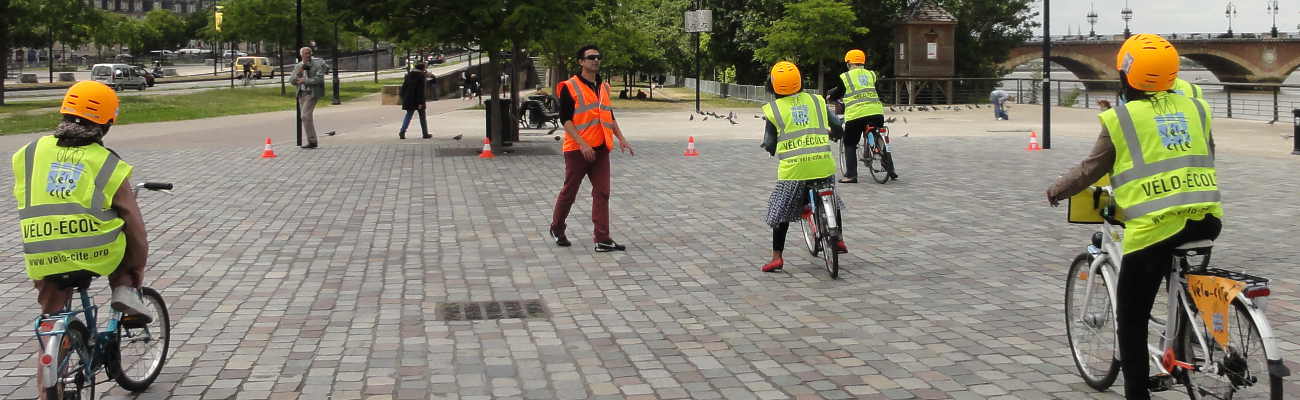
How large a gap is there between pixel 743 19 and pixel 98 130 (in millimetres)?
50455

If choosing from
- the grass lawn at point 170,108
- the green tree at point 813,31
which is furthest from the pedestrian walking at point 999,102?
the grass lawn at point 170,108

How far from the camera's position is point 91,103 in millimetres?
4988

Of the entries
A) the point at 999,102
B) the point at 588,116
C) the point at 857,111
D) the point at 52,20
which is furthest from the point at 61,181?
the point at 52,20

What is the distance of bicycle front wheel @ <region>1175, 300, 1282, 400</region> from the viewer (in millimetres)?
4309

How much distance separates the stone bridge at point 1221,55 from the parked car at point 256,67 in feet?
140

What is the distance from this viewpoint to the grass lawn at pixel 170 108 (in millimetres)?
30545

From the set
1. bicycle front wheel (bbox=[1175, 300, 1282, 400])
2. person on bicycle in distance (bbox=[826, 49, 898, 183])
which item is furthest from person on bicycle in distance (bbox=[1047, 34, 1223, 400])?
person on bicycle in distance (bbox=[826, 49, 898, 183])

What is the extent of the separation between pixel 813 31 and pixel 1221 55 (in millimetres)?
46414

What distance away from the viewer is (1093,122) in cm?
3078

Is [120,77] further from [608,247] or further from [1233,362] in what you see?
[1233,362]

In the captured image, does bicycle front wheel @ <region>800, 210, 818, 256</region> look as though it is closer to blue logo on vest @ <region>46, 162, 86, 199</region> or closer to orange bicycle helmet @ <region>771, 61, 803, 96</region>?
orange bicycle helmet @ <region>771, 61, 803, 96</region>

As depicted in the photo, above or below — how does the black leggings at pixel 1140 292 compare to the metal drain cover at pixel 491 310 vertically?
above

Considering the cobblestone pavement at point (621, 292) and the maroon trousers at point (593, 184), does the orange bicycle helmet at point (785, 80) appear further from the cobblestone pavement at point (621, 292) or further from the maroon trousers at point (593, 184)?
the maroon trousers at point (593, 184)

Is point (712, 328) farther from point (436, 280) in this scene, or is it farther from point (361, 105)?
A: point (361, 105)
